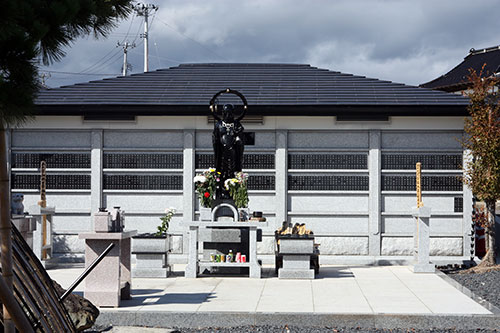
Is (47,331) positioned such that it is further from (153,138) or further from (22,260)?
(153,138)

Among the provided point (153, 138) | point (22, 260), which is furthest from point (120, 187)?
point (22, 260)

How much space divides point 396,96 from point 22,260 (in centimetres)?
1239

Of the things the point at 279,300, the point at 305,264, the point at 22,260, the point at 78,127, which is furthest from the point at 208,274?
the point at 22,260

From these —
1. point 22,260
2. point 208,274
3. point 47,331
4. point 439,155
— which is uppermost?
point 439,155

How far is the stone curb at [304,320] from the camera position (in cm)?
834

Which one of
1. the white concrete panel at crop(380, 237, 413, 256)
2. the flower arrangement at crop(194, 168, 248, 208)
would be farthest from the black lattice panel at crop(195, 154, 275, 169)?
the white concrete panel at crop(380, 237, 413, 256)

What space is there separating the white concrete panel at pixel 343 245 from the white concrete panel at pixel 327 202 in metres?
0.66

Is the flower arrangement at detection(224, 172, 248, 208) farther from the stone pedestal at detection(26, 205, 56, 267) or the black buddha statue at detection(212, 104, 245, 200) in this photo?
the stone pedestal at detection(26, 205, 56, 267)

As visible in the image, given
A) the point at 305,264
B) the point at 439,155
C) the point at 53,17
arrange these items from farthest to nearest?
the point at 439,155 < the point at 305,264 < the point at 53,17

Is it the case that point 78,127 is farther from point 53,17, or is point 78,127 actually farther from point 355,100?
point 53,17

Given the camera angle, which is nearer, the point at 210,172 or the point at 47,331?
the point at 47,331

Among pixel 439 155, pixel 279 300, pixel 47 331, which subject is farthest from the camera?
pixel 439 155

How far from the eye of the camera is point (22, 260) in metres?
3.90

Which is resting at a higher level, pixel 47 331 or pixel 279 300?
pixel 47 331
